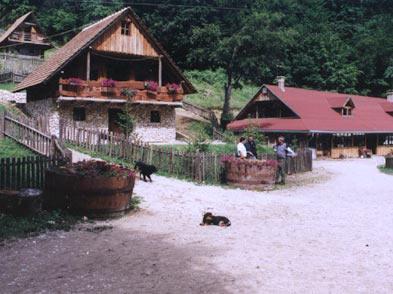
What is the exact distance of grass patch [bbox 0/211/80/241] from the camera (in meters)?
8.74

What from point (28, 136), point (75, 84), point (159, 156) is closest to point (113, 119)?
point (75, 84)

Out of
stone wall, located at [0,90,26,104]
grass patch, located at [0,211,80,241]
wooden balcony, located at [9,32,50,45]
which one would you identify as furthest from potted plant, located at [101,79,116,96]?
wooden balcony, located at [9,32,50,45]

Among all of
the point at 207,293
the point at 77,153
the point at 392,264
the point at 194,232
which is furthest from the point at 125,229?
the point at 77,153

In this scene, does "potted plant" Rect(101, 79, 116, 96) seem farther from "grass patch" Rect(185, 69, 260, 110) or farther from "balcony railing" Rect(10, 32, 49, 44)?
"balcony railing" Rect(10, 32, 49, 44)

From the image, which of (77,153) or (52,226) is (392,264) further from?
(77,153)

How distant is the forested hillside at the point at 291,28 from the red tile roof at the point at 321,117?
6016 millimetres

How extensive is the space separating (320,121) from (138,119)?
15180 millimetres

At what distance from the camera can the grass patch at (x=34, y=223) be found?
28.7 ft

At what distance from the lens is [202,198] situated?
1373 centimetres

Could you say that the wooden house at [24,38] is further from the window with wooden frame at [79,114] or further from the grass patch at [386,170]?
the grass patch at [386,170]

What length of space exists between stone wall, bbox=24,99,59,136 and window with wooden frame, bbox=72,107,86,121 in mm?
1181

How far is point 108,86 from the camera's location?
27.3m

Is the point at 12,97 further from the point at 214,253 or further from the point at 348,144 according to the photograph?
the point at 214,253

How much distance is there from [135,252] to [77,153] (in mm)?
12089
